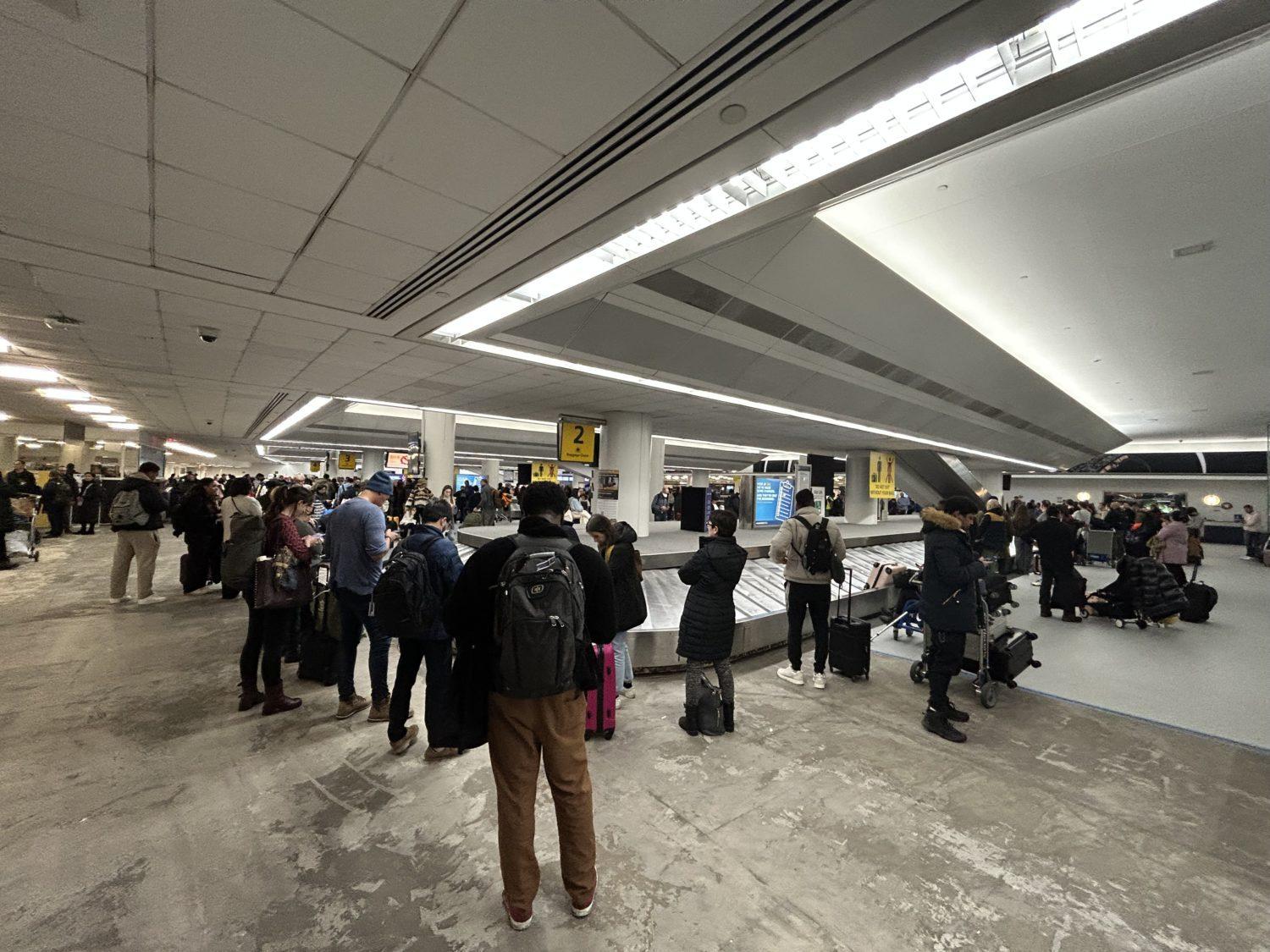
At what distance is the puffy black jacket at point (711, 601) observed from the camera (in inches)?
153

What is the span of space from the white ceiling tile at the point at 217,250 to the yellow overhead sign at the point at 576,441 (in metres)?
7.18

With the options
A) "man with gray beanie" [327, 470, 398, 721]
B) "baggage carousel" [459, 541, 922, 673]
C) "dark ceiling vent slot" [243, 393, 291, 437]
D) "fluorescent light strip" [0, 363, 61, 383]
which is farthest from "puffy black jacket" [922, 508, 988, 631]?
"fluorescent light strip" [0, 363, 61, 383]

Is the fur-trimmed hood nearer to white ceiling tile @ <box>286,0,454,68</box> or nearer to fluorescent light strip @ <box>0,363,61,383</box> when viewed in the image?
white ceiling tile @ <box>286,0,454,68</box>

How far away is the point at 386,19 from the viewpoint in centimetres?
194

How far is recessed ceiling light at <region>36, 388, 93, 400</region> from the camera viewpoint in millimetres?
11688

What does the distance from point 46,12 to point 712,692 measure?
4.86 meters

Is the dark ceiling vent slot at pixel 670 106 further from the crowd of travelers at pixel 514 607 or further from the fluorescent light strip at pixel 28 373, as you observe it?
the fluorescent light strip at pixel 28 373

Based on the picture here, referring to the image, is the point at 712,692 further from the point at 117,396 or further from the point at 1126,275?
the point at 117,396

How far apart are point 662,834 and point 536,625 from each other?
154cm

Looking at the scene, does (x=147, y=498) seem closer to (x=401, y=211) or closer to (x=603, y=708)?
(x=401, y=211)

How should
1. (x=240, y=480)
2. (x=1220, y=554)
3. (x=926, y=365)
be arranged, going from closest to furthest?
(x=240, y=480) → (x=926, y=365) → (x=1220, y=554)

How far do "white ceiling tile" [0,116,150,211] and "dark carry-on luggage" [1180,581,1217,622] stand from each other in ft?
42.4

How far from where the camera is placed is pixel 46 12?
1.91 m

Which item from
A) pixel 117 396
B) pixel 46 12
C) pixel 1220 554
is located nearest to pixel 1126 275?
pixel 46 12
